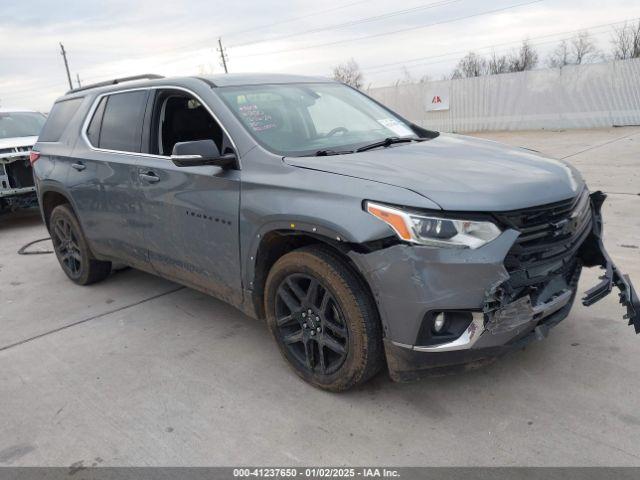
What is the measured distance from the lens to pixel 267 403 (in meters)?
3.06

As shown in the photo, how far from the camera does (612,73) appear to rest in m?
21.0

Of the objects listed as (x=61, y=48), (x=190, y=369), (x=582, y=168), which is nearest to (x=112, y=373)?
(x=190, y=369)

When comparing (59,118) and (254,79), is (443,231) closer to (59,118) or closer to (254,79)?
(254,79)

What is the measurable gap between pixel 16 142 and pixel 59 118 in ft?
13.3

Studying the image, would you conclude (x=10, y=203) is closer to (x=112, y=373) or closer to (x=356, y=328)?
(x=112, y=373)

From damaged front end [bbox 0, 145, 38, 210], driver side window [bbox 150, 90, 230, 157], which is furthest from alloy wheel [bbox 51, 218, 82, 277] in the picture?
damaged front end [bbox 0, 145, 38, 210]

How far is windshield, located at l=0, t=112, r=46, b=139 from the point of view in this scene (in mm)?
9203

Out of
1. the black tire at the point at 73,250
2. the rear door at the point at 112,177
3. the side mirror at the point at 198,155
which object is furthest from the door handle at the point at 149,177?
the black tire at the point at 73,250

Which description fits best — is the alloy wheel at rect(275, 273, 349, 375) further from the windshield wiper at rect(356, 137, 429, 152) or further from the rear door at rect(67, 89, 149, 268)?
the rear door at rect(67, 89, 149, 268)

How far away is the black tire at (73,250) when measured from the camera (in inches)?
200

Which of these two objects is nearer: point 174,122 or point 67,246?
point 174,122

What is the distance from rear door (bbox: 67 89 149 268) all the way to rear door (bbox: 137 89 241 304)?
0.16 m

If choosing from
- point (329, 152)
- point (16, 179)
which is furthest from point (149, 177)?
point (16, 179)

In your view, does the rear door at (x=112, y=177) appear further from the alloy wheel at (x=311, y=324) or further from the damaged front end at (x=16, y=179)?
the damaged front end at (x=16, y=179)
